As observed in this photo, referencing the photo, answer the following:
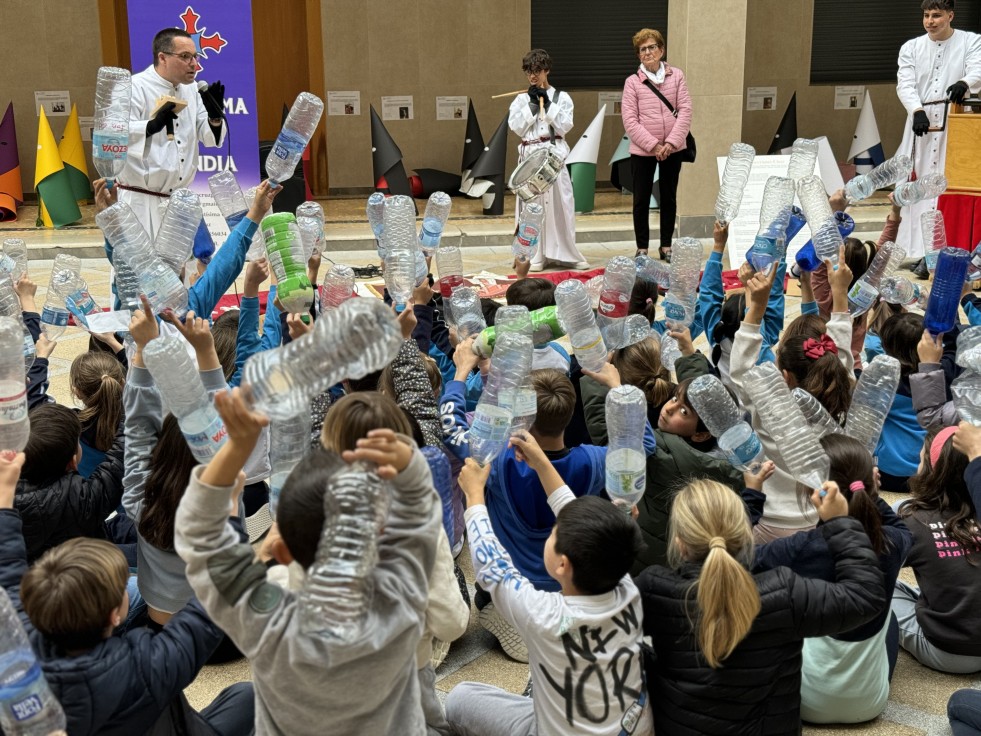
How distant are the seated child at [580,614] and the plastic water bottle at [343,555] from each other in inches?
25.5

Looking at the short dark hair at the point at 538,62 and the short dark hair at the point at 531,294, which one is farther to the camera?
the short dark hair at the point at 538,62

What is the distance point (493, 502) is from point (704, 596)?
1.02 metres

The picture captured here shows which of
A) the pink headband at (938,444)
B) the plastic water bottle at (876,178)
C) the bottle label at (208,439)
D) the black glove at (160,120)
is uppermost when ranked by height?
the black glove at (160,120)

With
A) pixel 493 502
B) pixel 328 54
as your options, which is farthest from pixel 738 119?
pixel 493 502

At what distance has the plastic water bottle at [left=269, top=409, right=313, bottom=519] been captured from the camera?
10.1 ft

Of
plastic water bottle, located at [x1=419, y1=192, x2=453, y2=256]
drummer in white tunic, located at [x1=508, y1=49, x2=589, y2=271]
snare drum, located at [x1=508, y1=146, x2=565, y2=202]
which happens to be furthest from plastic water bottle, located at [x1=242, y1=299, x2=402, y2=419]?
drummer in white tunic, located at [x1=508, y1=49, x2=589, y2=271]

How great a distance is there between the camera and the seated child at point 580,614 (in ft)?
8.19

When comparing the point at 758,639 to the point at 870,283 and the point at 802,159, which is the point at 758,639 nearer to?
the point at 870,283

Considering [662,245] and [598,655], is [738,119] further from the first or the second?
[598,655]

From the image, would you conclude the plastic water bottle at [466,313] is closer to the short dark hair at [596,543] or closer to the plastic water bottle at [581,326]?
the plastic water bottle at [581,326]

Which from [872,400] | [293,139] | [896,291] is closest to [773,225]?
[896,291]

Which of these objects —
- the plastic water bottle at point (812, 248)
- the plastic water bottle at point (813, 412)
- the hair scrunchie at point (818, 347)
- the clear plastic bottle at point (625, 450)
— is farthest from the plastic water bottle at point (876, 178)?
the clear plastic bottle at point (625, 450)

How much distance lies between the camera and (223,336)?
14.6 ft

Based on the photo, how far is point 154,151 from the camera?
22.0 feet
